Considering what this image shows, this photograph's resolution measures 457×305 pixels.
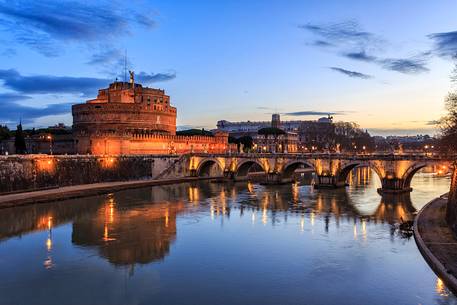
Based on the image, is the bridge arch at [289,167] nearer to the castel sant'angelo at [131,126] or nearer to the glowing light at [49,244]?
the castel sant'angelo at [131,126]

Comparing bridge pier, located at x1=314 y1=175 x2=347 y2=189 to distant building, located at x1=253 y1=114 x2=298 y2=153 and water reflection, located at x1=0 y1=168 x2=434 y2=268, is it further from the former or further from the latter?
distant building, located at x1=253 y1=114 x2=298 y2=153

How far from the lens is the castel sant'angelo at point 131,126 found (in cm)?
5084

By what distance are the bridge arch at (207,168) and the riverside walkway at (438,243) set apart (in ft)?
95.0

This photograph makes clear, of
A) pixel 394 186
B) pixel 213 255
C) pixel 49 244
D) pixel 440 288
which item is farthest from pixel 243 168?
pixel 440 288

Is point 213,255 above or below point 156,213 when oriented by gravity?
below

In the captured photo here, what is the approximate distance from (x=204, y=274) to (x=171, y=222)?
866cm

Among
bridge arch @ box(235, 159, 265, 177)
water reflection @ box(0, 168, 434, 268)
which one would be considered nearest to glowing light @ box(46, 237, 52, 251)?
water reflection @ box(0, 168, 434, 268)

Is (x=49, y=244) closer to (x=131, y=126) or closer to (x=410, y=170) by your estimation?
(x=410, y=170)

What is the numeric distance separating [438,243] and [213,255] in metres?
7.08

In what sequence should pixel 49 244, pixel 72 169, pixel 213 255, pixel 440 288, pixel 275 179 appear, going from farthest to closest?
pixel 275 179 → pixel 72 169 → pixel 49 244 → pixel 213 255 → pixel 440 288

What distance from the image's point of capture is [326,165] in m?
37.8

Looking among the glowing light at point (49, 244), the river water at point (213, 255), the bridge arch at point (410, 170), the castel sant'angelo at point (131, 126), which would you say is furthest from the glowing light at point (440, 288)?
the castel sant'angelo at point (131, 126)

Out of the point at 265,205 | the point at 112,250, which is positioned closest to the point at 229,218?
the point at 265,205

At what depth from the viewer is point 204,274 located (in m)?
13.9
